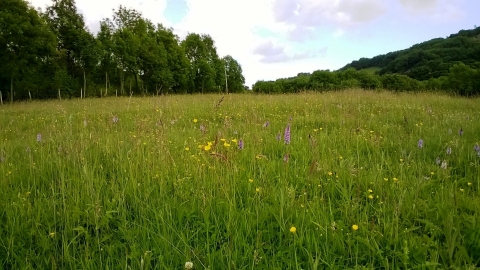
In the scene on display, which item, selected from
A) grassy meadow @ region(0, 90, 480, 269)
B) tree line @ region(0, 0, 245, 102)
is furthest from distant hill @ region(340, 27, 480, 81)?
grassy meadow @ region(0, 90, 480, 269)

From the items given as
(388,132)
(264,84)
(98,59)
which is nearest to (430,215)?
(388,132)

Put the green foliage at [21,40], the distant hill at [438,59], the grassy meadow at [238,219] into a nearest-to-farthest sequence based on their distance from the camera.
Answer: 1. the grassy meadow at [238,219]
2. the green foliage at [21,40]
3. the distant hill at [438,59]

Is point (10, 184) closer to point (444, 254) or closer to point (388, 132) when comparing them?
point (444, 254)

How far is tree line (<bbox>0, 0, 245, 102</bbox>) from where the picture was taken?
18625mm

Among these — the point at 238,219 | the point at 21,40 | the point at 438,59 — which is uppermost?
the point at 438,59

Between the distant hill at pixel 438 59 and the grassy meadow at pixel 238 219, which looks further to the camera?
the distant hill at pixel 438 59

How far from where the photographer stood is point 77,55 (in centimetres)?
2372

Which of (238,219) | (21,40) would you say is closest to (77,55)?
(21,40)

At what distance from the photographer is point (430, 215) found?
6.27 ft

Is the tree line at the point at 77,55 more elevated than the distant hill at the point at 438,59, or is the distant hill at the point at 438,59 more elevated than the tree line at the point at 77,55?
the distant hill at the point at 438,59

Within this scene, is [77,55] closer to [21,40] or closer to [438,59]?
[21,40]

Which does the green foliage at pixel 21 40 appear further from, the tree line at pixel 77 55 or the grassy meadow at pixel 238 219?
the grassy meadow at pixel 238 219

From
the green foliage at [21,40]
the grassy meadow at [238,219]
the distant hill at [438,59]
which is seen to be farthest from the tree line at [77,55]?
the distant hill at [438,59]

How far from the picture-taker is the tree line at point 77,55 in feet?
61.1
